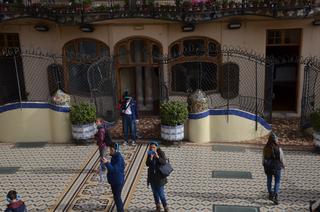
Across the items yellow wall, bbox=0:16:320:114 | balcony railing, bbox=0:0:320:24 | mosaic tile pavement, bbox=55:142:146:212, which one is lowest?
mosaic tile pavement, bbox=55:142:146:212

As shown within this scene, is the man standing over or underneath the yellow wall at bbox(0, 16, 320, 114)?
underneath

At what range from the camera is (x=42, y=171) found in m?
12.9

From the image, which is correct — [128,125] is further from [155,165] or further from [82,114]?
[155,165]

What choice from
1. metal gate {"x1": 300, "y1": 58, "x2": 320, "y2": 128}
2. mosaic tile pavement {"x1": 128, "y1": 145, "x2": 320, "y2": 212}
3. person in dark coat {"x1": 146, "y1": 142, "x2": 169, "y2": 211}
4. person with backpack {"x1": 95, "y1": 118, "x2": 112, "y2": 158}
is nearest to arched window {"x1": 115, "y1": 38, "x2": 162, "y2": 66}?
mosaic tile pavement {"x1": 128, "y1": 145, "x2": 320, "y2": 212}

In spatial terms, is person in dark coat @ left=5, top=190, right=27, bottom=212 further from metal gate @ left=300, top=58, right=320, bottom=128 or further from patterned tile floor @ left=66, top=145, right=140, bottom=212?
metal gate @ left=300, top=58, right=320, bottom=128

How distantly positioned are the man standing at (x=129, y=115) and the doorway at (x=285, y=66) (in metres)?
5.78

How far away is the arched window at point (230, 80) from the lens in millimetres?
17453

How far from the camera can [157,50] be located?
17.7 metres

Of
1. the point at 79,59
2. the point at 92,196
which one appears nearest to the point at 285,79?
the point at 79,59

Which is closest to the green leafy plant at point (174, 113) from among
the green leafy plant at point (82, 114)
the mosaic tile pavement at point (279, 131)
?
the mosaic tile pavement at point (279, 131)

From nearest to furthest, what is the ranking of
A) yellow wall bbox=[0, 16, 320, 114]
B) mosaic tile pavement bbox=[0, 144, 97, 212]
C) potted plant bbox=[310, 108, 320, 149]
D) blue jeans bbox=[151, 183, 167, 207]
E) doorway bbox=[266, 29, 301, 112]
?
blue jeans bbox=[151, 183, 167, 207]
mosaic tile pavement bbox=[0, 144, 97, 212]
potted plant bbox=[310, 108, 320, 149]
yellow wall bbox=[0, 16, 320, 114]
doorway bbox=[266, 29, 301, 112]

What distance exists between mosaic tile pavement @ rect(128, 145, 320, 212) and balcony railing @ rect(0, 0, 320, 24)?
188 inches

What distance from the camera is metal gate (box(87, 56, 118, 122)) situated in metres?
16.3

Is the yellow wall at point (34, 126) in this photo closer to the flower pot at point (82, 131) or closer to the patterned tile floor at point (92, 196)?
the flower pot at point (82, 131)
